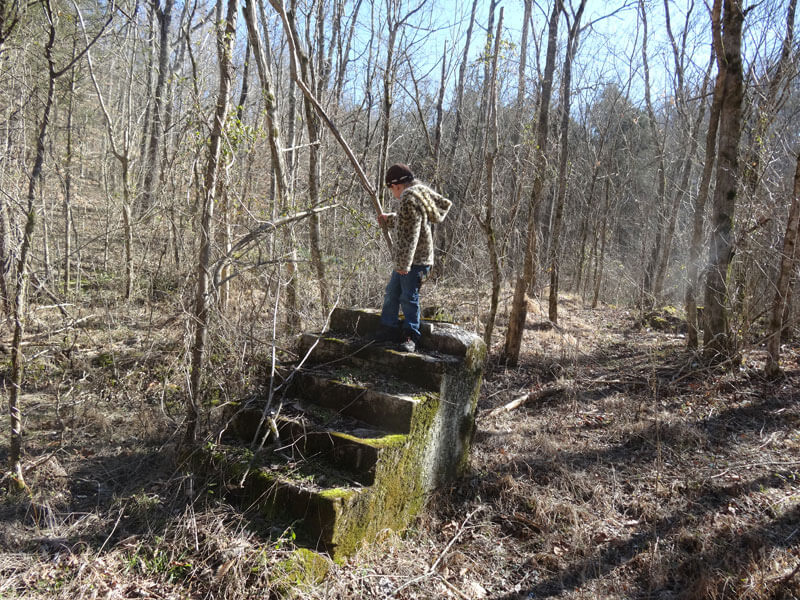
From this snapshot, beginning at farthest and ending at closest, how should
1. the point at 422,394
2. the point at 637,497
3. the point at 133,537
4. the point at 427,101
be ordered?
the point at 427,101 < the point at 637,497 < the point at 422,394 < the point at 133,537

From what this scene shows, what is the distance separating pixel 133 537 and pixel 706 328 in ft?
24.8

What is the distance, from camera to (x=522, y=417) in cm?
666

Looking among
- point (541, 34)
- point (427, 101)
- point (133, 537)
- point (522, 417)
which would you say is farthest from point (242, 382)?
point (427, 101)

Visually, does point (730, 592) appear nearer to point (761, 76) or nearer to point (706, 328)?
point (706, 328)

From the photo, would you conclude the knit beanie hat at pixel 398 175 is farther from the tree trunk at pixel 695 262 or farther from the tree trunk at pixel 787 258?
the tree trunk at pixel 695 262

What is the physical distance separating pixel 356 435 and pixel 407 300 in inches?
54.9

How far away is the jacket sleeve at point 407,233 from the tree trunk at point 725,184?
5.06 meters

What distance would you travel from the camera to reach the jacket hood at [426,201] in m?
4.60

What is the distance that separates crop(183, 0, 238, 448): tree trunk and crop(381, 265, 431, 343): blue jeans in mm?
1725

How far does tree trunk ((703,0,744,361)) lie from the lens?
7129 mm

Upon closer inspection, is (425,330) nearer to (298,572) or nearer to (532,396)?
(298,572)

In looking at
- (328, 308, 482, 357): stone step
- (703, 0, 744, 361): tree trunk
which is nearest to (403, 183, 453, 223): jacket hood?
(328, 308, 482, 357): stone step

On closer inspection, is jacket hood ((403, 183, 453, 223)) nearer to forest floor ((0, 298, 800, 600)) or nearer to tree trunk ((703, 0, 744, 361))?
forest floor ((0, 298, 800, 600))

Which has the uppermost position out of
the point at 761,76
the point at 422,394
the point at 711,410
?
the point at 761,76
